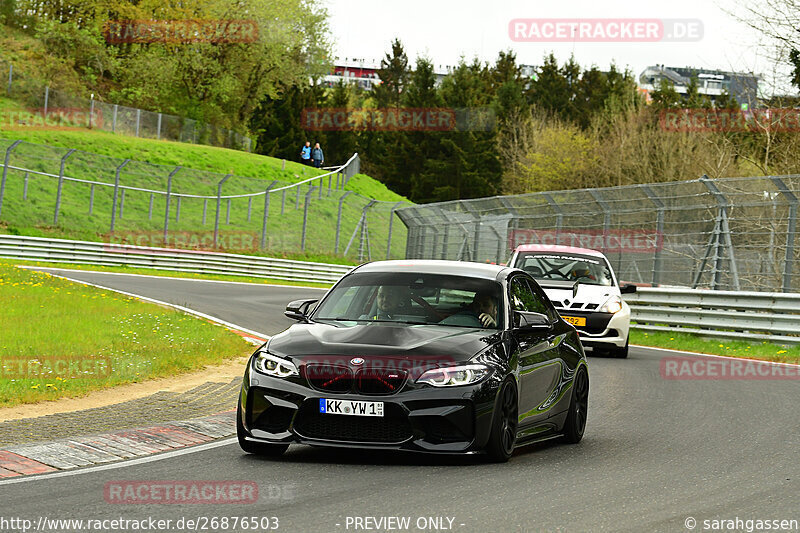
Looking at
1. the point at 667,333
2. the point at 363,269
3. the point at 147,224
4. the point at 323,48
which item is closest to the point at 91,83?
the point at 323,48

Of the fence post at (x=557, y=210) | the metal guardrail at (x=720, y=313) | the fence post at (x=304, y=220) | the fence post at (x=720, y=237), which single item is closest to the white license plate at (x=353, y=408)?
the metal guardrail at (x=720, y=313)

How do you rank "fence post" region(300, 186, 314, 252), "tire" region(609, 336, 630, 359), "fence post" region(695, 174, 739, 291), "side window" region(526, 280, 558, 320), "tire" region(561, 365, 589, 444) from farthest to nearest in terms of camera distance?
1. "fence post" region(300, 186, 314, 252)
2. "fence post" region(695, 174, 739, 291)
3. "tire" region(609, 336, 630, 359)
4. "side window" region(526, 280, 558, 320)
5. "tire" region(561, 365, 589, 444)

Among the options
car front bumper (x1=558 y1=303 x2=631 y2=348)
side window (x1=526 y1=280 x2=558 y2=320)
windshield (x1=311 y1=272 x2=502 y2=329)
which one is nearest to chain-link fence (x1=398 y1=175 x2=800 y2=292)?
car front bumper (x1=558 y1=303 x2=631 y2=348)

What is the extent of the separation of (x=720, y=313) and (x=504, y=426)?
14.6 m

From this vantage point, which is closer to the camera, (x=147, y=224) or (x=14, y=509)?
(x=14, y=509)

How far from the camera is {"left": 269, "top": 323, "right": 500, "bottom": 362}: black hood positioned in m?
7.93

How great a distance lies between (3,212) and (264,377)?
1478 inches

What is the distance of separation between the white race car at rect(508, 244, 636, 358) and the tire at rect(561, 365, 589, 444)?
329 inches

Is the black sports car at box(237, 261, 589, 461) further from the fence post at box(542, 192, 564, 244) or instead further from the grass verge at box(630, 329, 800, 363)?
the fence post at box(542, 192, 564, 244)

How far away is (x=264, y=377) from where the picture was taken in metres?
7.98

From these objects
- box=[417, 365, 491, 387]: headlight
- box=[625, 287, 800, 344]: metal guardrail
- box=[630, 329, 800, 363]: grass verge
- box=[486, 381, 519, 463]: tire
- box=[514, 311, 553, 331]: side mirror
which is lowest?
box=[630, 329, 800, 363]: grass verge

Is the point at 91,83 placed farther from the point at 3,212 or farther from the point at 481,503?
the point at 481,503

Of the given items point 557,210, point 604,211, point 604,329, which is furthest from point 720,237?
point 604,329

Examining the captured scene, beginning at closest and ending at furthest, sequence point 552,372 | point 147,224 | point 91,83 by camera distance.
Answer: point 552,372 < point 147,224 < point 91,83
